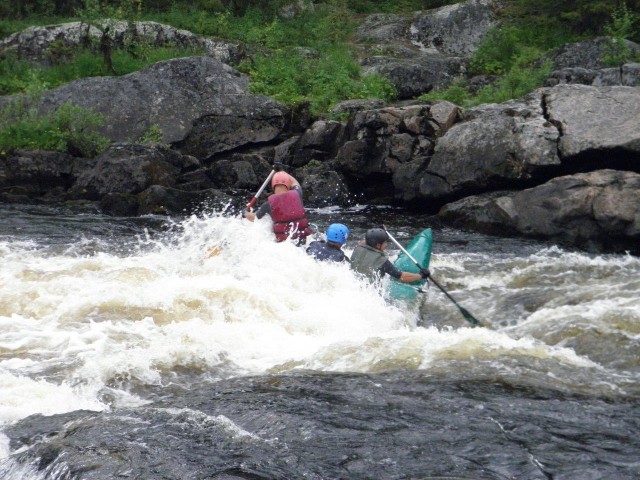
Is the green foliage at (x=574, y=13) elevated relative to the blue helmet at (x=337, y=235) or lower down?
elevated

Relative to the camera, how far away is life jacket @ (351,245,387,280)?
334 inches

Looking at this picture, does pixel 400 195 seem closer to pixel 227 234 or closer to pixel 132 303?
pixel 227 234

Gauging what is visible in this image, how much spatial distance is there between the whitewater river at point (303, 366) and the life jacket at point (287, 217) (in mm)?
244

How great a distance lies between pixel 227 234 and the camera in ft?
34.1

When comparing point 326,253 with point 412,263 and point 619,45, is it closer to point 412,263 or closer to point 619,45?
point 412,263

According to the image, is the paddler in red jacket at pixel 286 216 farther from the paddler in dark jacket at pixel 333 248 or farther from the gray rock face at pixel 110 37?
the gray rock face at pixel 110 37

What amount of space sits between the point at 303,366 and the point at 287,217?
380 centimetres

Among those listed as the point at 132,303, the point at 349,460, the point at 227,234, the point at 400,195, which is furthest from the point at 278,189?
the point at 349,460

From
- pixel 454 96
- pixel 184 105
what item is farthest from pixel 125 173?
pixel 454 96

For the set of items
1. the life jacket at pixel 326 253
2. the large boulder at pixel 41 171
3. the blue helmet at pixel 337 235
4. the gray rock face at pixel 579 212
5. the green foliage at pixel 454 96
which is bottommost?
the large boulder at pixel 41 171

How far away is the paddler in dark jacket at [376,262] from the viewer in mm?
8453

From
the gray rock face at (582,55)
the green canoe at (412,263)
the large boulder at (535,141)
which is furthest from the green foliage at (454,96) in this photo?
the green canoe at (412,263)

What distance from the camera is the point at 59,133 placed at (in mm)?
16219

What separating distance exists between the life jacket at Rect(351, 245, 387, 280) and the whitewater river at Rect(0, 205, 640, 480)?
0.49 feet
